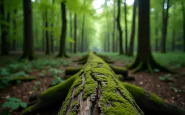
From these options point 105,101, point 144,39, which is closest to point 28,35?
point 144,39

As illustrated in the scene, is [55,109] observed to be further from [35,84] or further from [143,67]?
[143,67]

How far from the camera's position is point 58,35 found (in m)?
12.9

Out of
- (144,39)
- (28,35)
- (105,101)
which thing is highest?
(28,35)

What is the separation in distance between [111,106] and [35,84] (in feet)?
13.7

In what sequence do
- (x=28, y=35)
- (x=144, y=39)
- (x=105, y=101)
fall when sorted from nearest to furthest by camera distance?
(x=105, y=101) → (x=144, y=39) → (x=28, y=35)

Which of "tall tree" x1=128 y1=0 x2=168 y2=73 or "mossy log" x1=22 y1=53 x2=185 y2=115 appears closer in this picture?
"mossy log" x1=22 y1=53 x2=185 y2=115

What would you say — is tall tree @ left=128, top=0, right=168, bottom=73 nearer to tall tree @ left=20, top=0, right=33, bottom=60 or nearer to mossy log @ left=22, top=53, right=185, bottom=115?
mossy log @ left=22, top=53, right=185, bottom=115

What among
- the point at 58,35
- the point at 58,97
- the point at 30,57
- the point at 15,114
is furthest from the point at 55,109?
the point at 58,35

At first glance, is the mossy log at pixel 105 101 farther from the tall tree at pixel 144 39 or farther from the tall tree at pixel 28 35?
the tall tree at pixel 28 35

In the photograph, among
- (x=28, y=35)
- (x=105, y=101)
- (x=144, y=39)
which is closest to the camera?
(x=105, y=101)

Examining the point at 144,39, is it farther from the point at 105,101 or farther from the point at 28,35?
the point at 28,35

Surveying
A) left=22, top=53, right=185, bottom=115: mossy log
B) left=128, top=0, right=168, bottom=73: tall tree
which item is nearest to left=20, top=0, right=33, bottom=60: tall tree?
left=22, top=53, right=185, bottom=115: mossy log

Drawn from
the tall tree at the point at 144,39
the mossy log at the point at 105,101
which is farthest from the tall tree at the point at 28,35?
the tall tree at the point at 144,39

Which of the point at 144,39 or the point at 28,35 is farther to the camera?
the point at 28,35
